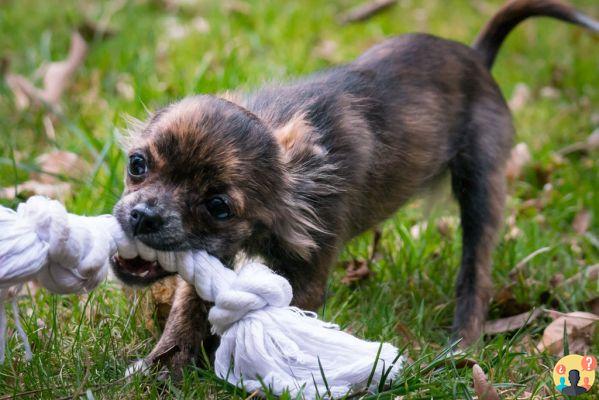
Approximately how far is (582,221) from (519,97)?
182 cm

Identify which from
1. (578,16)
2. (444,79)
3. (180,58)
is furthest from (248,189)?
(180,58)

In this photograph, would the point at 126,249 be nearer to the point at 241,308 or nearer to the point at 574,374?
the point at 241,308

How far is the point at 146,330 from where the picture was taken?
3.61 m

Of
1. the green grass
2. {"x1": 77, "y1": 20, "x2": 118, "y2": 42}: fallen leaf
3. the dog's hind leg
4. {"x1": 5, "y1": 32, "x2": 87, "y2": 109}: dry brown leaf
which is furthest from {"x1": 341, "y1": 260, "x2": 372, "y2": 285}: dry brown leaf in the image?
{"x1": 77, "y1": 20, "x2": 118, "y2": 42}: fallen leaf

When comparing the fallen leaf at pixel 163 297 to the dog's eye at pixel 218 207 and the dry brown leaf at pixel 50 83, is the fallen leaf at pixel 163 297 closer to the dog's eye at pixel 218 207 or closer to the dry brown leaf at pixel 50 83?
the dog's eye at pixel 218 207

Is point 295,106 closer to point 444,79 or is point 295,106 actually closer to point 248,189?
point 248,189

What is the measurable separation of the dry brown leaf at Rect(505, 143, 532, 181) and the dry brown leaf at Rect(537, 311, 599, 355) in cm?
194

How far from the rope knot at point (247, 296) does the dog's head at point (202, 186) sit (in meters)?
0.26

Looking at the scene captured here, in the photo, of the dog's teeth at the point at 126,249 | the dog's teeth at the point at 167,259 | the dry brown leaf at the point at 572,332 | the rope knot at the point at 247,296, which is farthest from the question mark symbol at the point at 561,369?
the dog's teeth at the point at 126,249

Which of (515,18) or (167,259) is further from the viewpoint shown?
(515,18)

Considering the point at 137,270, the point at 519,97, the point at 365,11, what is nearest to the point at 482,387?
the point at 137,270

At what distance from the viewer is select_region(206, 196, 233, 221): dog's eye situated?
317cm

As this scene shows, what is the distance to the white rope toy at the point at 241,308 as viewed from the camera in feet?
8.86

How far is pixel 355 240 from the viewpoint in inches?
176
